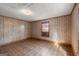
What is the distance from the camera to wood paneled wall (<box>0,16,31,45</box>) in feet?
14.6

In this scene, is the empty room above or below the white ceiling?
below

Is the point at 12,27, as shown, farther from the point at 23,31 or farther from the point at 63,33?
the point at 63,33

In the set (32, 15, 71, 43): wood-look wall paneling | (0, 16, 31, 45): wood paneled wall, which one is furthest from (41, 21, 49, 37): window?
(0, 16, 31, 45): wood paneled wall

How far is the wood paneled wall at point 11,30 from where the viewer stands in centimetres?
445

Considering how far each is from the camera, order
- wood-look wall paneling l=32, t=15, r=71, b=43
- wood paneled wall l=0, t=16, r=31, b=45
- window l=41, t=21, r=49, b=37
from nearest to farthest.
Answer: wood paneled wall l=0, t=16, r=31, b=45
wood-look wall paneling l=32, t=15, r=71, b=43
window l=41, t=21, r=49, b=37

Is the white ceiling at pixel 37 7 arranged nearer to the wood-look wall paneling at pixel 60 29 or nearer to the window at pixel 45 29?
the wood-look wall paneling at pixel 60 29

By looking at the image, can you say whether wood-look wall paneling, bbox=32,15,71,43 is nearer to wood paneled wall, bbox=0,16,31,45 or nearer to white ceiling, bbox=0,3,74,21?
white ceiling, bbox=0,3,74,21

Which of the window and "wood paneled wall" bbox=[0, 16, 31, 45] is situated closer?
"wood paneled wall" bbox=[0, 16, 31, 45]

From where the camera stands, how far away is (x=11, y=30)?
5156 millimetres

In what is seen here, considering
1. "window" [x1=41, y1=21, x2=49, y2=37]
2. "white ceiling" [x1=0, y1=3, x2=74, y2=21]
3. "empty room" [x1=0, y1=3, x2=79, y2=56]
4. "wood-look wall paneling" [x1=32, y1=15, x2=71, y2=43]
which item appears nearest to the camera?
"white ceiling" [x1=0, y1=3, x2=74, y2=21]

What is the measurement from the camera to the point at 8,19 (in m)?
4.90

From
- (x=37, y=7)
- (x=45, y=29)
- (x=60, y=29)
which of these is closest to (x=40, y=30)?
(x=45, y=29)

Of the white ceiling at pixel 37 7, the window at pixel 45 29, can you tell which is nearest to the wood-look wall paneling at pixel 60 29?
the window at pixel 45 29

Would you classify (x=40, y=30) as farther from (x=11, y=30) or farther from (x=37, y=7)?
(x=37, y=7)
